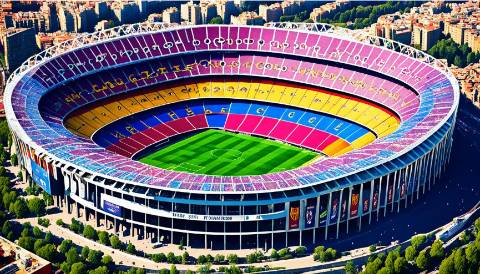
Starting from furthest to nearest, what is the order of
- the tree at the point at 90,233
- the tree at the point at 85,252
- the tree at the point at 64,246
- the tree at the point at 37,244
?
the tree at the point at 90,233
the tree at the point at 64,246
the tree at the point at 85,252
the tree at the point at 37,244

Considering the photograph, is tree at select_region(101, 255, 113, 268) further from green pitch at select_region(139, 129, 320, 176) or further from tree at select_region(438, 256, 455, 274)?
tree at select_region(438, 256, 455, 274)

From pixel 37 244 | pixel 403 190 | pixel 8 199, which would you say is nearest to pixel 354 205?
pixel 403 190

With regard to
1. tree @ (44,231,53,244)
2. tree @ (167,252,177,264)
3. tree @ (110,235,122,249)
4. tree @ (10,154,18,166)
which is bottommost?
tree @ (167,252,177,264)

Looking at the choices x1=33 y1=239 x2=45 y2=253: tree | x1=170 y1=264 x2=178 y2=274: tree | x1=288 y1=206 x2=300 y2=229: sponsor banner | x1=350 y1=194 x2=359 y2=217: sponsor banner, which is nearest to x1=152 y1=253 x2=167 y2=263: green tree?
x1=170 y1=264 x2=178 y2=274: tree

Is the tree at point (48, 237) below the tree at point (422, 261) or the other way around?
the other way around

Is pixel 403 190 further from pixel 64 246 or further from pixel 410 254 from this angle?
pixel 64 246

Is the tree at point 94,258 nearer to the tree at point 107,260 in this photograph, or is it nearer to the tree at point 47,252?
the tree at point 107,260

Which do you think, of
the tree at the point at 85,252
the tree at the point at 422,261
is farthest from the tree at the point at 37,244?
the tree at the point at 422,261
